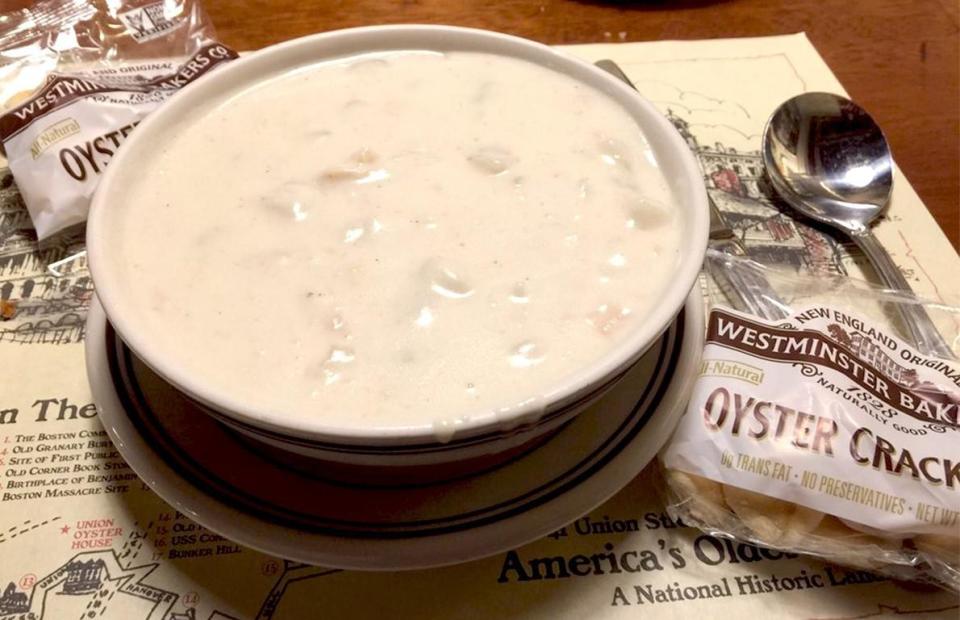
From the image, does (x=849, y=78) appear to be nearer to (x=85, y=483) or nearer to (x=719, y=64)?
(x=719, y=64)

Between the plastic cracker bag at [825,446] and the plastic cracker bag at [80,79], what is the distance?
954 millimetres

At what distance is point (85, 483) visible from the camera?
2.79 feet

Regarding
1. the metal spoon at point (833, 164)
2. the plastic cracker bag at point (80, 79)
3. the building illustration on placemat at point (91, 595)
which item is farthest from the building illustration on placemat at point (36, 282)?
the metal spoon at point (833, 164)

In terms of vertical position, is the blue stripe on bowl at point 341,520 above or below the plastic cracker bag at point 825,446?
above

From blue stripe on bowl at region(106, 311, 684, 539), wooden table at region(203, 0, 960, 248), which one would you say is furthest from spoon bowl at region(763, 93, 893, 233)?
blue stripe on bowl at region(106, 311, 684, 539)

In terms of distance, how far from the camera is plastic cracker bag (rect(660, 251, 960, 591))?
2.52 ft

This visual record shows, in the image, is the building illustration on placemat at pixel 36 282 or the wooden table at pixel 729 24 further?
the wooden table at pixel 729 24

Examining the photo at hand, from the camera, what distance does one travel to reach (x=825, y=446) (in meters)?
0.80

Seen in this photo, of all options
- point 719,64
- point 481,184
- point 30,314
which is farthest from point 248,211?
point 719,64

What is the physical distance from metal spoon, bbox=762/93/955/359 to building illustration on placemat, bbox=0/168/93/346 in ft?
3.61

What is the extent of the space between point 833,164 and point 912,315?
0.37 m

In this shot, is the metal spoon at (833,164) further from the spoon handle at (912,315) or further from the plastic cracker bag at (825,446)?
the plastic cracker bag at (825,446)

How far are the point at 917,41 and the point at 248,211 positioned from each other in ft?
4.90

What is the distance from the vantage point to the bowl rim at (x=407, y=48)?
2.04ft
